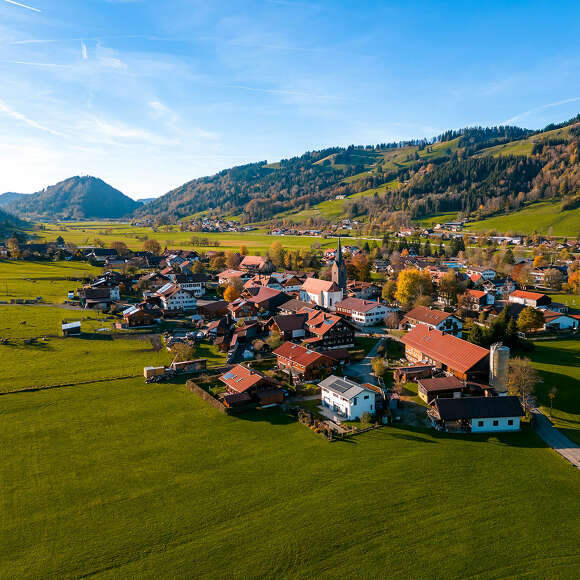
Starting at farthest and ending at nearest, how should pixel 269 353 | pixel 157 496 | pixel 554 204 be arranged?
pixel 554 204
pixel 269 353
pixel 157 496

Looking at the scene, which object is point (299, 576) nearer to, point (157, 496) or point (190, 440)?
point (157, 496)

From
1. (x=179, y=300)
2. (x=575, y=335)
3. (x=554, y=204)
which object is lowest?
(x=575, y=335)

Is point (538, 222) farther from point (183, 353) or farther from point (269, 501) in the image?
point (269, 501)

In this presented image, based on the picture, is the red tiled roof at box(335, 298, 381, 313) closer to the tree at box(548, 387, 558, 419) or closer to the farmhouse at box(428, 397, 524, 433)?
the tree at box(548, 387, 558, 419)

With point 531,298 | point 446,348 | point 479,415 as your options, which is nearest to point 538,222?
point 531,298

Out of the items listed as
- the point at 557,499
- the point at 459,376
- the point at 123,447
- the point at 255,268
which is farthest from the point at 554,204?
the point at 123,447

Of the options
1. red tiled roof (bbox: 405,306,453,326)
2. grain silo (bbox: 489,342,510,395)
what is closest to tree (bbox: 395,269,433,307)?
red tiled roof (bbox: 405,306,453,326)
